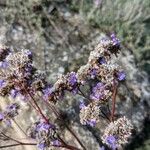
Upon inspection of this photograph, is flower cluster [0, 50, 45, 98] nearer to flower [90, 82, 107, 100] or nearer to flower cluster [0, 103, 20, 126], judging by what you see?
flower cluster [0, 103, 20, 126]

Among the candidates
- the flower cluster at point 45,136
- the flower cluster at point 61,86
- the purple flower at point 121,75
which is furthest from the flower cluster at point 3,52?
the purple flower at point 121,75

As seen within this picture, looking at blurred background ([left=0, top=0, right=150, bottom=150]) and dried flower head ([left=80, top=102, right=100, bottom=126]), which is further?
blurred background ([left=0, top=0, right=150, bottom=150])

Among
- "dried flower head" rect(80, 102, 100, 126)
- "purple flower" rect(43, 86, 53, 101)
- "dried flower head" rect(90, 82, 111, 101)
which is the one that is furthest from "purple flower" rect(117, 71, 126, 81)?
"purple flower" rect(43, 86, 53, 101)

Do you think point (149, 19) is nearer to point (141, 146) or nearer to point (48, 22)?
point (48, 22)

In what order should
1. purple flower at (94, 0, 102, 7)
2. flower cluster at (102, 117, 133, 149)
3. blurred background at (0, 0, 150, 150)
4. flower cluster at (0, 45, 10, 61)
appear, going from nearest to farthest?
flower cluster at (102, 117, 133, 149) < flower cluster at (0, 45, 10, 61) < blurred background at (0, 0, 150, 150) < purple flower at (94, 0, 102, 7)

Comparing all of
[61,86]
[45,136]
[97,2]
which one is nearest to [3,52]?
[61,86]

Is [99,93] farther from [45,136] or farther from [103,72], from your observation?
[45,136]

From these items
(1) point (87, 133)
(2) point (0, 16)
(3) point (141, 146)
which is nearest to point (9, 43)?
(2) point (0, 16)

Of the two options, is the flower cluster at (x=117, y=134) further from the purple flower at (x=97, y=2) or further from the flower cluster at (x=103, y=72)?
the purple flower at (x=97, y=2)
